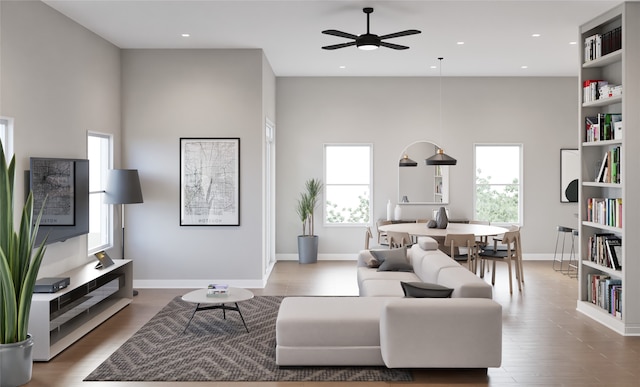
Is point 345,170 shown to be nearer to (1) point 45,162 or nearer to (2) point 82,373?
(1) point 45,162

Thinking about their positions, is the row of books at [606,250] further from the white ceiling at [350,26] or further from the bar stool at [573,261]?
the bar stool at [573,261]

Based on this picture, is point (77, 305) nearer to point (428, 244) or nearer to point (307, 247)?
point (428, 244)

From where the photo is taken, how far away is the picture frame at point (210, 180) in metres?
7.52

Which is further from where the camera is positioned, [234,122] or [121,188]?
[234,122]

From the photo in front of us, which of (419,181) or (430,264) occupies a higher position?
(419,181)

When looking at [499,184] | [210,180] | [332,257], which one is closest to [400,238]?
[210,180]

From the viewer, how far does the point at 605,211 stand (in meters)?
5.82

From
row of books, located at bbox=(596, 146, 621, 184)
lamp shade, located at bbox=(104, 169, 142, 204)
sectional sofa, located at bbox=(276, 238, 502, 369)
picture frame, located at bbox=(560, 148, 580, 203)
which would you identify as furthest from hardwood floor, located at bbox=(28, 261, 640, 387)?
picture frame, located at bbox=(560, 148, 580, 203)

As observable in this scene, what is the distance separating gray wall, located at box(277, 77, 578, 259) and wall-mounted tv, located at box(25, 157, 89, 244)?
428 centimetres

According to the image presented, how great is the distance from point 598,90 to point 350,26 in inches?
108

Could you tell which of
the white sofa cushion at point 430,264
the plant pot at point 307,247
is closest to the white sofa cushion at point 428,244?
the white sofa cushion at point 430,264

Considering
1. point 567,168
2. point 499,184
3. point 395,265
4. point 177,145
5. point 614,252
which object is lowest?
point 395,265

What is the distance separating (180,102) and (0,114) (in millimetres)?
2973

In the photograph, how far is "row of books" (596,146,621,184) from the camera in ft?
18.4
